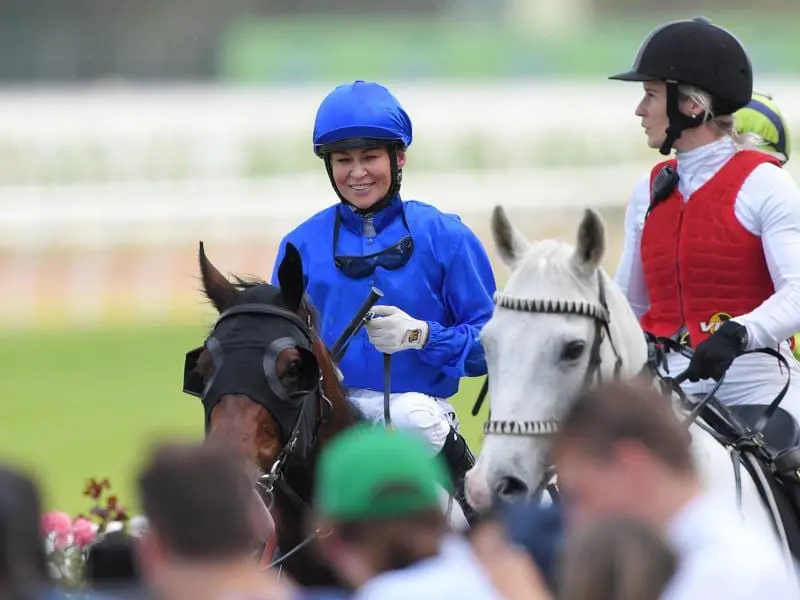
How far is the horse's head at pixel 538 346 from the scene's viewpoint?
4766mm

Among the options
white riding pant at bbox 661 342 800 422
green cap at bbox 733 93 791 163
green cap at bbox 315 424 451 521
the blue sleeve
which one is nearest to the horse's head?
the blue sleeve

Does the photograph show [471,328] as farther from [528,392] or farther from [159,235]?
[159,235]

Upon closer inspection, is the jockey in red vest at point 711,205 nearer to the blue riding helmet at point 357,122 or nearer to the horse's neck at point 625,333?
the horse's neck at point 625,333

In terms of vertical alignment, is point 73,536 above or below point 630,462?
below

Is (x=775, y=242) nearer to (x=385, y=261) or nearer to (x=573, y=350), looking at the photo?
(x=573, y=350)

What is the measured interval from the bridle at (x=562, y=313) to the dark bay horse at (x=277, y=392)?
2.05 feet

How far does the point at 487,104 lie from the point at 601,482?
25.9 m

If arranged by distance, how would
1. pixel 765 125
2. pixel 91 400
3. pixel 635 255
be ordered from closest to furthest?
A: pixel 635 255
pixel 765 125
pixel 91 400

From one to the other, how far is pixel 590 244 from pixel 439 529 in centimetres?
200

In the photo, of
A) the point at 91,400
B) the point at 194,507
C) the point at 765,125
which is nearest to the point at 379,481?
the point at 194,507

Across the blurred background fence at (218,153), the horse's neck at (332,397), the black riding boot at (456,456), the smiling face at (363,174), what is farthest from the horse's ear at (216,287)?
the blurred background fence at (218,153)

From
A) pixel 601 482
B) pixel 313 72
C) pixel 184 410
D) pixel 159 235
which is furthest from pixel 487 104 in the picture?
pixel 601 482

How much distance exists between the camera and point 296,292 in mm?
5402

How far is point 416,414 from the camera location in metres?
5.54
